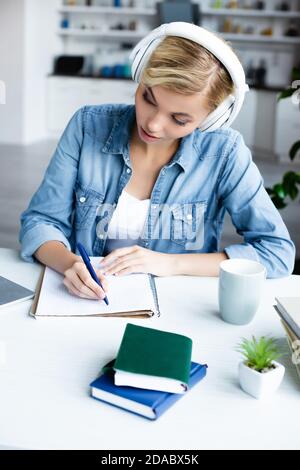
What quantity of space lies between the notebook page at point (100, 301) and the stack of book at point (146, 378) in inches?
8.5

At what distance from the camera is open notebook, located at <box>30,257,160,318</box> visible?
1.04m

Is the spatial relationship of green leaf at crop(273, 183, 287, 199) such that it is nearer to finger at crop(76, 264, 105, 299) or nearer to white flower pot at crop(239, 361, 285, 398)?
finger at crop(76, 264, 105, 299)

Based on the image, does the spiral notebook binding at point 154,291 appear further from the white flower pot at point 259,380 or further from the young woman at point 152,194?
the white flower pot at point 259,380

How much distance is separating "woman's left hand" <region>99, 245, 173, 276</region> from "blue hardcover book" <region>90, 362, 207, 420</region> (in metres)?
0.40

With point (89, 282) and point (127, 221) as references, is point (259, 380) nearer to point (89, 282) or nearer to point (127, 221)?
point (89, 282)

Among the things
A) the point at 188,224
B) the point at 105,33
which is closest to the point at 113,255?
the point at 188,224

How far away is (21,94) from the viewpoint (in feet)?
21.8

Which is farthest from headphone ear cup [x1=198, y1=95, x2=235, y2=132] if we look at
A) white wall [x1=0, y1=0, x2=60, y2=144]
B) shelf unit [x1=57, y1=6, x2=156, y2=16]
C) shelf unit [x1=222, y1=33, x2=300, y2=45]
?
shelf unit [x1=57, y1=6, x2=156, y2=16]

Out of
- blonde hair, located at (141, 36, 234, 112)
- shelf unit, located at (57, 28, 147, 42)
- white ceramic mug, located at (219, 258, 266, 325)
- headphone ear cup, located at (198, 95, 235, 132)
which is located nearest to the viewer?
white ceramic mug, located at (219, 258, 266, 325)

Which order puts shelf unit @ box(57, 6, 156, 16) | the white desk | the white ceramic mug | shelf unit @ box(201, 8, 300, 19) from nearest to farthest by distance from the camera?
1. the white desk
2. the white ceramic mug
3. shelf unit @ box(201, 8, 300, 19)
4. shelf unit @ box(57, 6, 156, 16)

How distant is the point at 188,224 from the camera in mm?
1461

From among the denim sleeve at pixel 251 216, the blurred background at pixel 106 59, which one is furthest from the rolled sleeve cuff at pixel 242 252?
the blurred background at pixel 106 59
